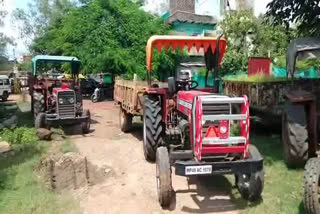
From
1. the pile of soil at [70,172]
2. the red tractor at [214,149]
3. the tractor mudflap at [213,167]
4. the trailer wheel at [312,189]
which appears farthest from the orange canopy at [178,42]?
the trailer wheel at [312,189]

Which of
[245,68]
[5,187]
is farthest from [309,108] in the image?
[245,68]

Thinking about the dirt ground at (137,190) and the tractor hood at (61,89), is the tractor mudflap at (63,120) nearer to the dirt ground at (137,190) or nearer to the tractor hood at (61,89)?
the tractor hood at (61,89)

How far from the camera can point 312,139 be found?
6730 millimetres

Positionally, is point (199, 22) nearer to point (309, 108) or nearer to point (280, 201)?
point (309, 108)

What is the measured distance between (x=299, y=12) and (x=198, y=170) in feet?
18.5

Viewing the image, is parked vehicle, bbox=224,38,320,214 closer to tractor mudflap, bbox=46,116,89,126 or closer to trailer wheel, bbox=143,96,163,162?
trailer wheel, bbox=143,96,163,162

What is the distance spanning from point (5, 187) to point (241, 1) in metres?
22.6

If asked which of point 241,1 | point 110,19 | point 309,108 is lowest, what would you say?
point 309,108

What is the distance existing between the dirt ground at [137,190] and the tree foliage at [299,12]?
15.0ft

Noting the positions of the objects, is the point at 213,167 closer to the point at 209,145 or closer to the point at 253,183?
the point at 209,145

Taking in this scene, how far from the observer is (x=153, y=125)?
7176 mm

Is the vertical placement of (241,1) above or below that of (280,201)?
above

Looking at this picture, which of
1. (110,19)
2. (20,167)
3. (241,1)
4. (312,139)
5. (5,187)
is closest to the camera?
(5,187)

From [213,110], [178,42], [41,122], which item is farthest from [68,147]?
[213,110]
